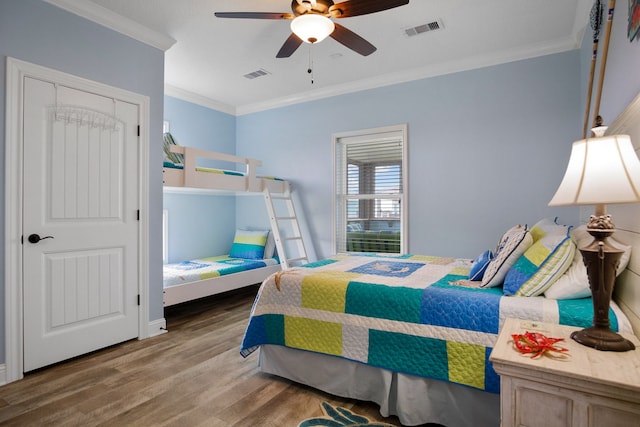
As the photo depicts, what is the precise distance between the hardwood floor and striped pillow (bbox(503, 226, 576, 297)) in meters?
0.89

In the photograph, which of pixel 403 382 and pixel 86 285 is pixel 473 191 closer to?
pixel 403 382

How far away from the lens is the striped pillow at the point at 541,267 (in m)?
1.60

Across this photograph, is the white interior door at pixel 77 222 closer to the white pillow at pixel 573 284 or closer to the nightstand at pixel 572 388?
the nightstand at pixel 572 388

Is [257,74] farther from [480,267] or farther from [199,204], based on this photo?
[480,267]

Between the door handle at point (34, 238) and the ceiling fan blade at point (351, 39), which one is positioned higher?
the ceiling fan blade at point (351, 39)

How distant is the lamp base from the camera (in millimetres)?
1099

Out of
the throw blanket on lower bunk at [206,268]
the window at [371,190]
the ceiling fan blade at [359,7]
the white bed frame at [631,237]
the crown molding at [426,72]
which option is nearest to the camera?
the white bed frame at [631,237]

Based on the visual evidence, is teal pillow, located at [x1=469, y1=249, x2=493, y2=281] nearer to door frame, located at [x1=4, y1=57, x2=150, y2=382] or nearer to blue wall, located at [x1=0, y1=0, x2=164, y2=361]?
blue wall, located at [x1=0, y1=0, x2=164, y2=361]

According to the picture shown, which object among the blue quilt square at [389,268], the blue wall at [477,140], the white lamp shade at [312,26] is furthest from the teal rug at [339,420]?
the blue wall at [477,140]

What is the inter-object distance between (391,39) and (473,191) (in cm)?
164

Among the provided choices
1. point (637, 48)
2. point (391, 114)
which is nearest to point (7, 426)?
point (637, 48)

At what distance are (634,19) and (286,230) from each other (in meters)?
3.86

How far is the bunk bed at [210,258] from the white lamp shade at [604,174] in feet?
9.98

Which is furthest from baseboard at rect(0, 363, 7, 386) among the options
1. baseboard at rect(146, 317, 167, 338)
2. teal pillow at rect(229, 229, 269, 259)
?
teal pillow at rect(229, 229, 269, 259)
